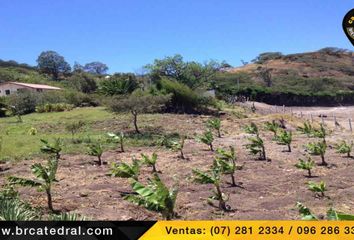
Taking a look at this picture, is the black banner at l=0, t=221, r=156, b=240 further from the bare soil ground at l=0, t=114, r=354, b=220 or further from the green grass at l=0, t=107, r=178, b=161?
the green grass at l=0, t=107, r=178, b=161

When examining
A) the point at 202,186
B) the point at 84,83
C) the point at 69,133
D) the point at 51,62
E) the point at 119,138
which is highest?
the point at 51,62

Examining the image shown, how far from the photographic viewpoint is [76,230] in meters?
3.62

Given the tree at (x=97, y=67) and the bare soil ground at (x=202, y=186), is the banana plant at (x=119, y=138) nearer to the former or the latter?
the bare soil ground at (x=202, y=186)

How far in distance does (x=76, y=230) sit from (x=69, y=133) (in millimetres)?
23791

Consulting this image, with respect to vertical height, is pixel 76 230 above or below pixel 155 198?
above

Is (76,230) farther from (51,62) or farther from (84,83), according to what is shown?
(51,62)

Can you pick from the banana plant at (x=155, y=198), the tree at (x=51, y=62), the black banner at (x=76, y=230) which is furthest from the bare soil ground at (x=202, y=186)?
the tree at (x=51, y=62)

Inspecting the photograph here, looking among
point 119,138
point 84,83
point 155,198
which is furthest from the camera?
point 84,83

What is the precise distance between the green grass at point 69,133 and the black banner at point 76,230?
14.9 metres

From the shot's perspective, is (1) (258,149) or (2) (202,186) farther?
(1) (258,149)

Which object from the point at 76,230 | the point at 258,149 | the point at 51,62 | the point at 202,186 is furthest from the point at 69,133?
the point at 51,62

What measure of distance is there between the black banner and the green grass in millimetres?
14918

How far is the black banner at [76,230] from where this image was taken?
3.57m

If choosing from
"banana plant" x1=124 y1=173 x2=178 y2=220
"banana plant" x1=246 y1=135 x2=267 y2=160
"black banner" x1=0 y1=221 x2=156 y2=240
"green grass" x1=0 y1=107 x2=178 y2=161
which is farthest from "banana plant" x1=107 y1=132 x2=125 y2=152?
"black banner" x1=0 y1=221 x2=156 y2=240
